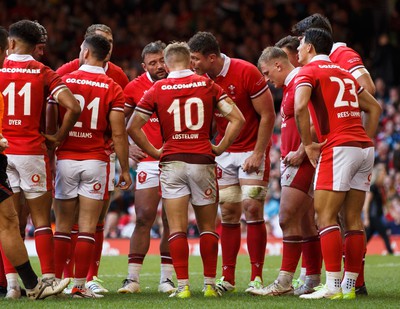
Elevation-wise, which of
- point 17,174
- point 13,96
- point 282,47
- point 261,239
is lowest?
point 261,239

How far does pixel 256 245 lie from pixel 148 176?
1374 mm

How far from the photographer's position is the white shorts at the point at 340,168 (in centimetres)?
834

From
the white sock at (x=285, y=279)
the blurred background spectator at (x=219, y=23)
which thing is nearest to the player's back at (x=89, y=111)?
the white sock at (x=285, y=279)

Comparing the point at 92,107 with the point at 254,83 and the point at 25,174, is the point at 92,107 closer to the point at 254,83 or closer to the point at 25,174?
the point at 25,174

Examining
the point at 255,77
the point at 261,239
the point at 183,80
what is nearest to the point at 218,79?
the point at 255,77

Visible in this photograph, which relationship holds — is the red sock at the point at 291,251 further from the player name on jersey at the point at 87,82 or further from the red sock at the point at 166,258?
the player name on jersey at the point at 87,82

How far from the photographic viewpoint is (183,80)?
28.8ft

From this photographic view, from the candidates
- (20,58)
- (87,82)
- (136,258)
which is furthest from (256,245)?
(20,58)

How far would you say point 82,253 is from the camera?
8.72 meters

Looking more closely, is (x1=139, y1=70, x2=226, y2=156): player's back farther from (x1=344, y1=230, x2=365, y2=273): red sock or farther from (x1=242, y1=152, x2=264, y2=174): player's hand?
(x1=344, y1=230, x2=365, y2=273): red sock

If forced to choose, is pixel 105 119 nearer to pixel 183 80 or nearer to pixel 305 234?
pixel 183 80

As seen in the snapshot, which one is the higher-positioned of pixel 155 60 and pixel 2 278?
pixel 155 60

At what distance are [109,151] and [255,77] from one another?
177cm

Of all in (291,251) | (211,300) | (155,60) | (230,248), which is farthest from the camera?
(155,60)
